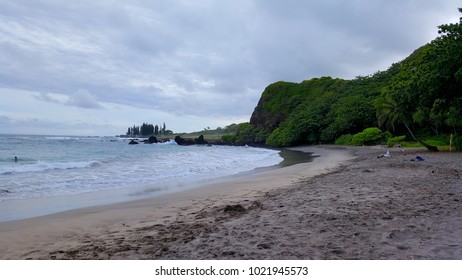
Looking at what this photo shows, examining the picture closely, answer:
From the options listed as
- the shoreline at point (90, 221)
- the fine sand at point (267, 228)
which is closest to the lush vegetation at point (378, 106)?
the fine sand at point (267, 228)

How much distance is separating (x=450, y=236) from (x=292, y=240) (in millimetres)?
2108

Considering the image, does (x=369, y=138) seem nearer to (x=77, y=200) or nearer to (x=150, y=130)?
(x=77, y=200)

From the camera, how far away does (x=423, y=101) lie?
21203 mm

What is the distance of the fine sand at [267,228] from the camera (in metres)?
4.22

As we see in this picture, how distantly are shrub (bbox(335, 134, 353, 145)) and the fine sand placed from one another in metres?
43.9

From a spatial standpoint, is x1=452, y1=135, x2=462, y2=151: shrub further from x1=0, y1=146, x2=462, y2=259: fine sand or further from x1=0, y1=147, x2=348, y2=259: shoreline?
x1=0, y1=147, x2=348, y2=259: shoreline

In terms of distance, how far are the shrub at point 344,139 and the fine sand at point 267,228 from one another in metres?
43.9

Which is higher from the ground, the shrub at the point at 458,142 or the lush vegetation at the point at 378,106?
the lush vegetation at the point at 378,106

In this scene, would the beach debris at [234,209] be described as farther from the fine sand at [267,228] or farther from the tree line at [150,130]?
the tree line at [150,130]

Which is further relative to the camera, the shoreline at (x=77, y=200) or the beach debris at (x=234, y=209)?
the shoreline at (x=77, y=200)

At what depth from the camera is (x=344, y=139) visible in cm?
5269

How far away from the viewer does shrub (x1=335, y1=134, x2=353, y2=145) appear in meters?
50.8

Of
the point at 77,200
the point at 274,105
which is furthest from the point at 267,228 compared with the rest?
the point at 274,105

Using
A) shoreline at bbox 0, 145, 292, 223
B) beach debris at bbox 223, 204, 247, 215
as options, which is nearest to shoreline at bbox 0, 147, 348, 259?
shoreline at bbox 0, 145, 292, 223
